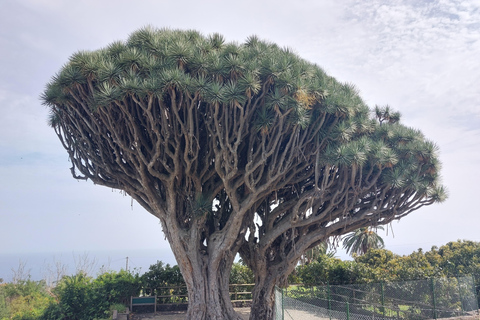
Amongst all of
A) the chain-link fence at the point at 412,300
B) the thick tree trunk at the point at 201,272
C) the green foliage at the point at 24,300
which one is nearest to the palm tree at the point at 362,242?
the chain-link fence at the point at 412,300

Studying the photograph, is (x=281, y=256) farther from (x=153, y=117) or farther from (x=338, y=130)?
(x=153, y=117)

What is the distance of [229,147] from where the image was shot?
11.8 meters

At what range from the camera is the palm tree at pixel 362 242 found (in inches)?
1286

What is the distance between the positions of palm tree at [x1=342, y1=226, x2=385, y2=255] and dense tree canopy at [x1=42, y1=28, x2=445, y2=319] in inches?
729

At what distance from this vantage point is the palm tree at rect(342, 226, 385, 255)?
3266cm

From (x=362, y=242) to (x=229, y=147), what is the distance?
25.2 m

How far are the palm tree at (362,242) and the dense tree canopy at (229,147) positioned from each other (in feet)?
60.8

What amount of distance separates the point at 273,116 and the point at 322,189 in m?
3.08

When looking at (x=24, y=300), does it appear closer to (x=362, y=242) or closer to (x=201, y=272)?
(x=201, y=272)

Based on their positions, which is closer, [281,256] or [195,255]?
[195,255]

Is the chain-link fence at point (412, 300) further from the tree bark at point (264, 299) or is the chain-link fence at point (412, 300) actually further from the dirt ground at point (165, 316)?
the dirt ground at point (165, 316)

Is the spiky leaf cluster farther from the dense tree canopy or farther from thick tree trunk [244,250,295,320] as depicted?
thick tree trunk [244,250,295,320]

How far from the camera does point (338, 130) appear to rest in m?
12.6

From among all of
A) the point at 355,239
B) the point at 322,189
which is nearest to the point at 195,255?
the point at 322,189
